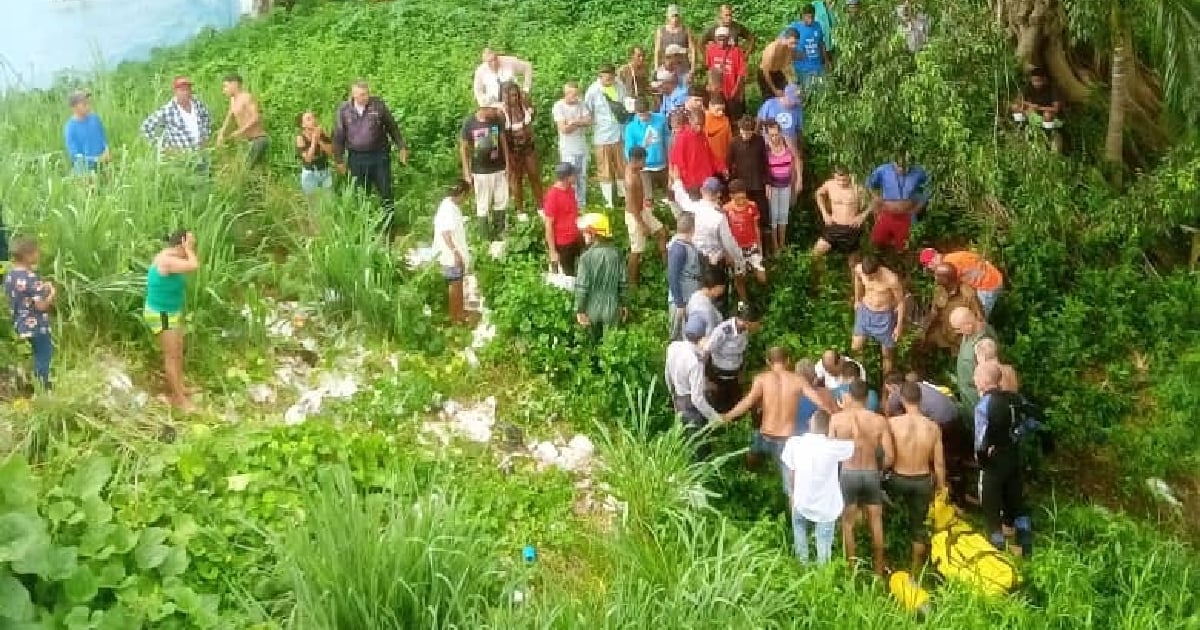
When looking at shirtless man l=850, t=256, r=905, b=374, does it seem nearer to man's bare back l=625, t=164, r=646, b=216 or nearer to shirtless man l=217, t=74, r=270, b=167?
man's bare back l=625, t=164, r=646, b=216

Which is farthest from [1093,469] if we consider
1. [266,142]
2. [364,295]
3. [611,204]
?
[266,142]

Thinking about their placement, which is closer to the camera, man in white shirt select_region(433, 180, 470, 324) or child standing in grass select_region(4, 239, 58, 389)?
child standing in grass select_region(4, 239, 58, 389)

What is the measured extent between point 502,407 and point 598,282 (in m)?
1.12

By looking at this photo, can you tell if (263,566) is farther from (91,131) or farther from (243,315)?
(91,131)

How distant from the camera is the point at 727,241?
878cm

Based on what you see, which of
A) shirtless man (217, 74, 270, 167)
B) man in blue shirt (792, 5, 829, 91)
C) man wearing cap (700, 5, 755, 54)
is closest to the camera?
shirtless man (217, 74, 270, 167)

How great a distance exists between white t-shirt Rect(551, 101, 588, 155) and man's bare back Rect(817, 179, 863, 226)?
6.91 ft

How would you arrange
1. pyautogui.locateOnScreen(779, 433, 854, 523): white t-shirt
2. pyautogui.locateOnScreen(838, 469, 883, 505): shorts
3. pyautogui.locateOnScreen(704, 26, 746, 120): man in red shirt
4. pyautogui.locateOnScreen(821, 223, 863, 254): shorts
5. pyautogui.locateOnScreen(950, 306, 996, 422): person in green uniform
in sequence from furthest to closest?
pyautogui.locateOnScreen(704, 26, 746, 120): man in red shirt < pyautogui.locateOnScreen(821, 223, 863, 254): shorts < pyautogui.locateOnScreen(950, 306, 996, 422): person in green uniform < pyautogui.locateOnScreen(838, 469, 883, 505): shorts < pyautogui.locateOnScreen(779, 433, 854, 523): white t-shirt

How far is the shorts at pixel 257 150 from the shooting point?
402 inches

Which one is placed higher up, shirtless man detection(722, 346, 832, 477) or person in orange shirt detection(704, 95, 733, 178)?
person in orange shirt detection(704, 95, 733, 178)

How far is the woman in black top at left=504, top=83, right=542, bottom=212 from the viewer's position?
10203 millimetres

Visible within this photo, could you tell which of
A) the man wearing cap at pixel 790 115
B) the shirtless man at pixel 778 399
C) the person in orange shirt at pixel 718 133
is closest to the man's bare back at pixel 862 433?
the shirtless man at pixel 778 399

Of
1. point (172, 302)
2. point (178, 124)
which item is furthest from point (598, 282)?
point (178, 124)

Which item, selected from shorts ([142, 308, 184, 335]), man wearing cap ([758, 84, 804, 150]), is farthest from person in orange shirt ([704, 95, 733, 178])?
shorts ([142, 308, 184, 335])
